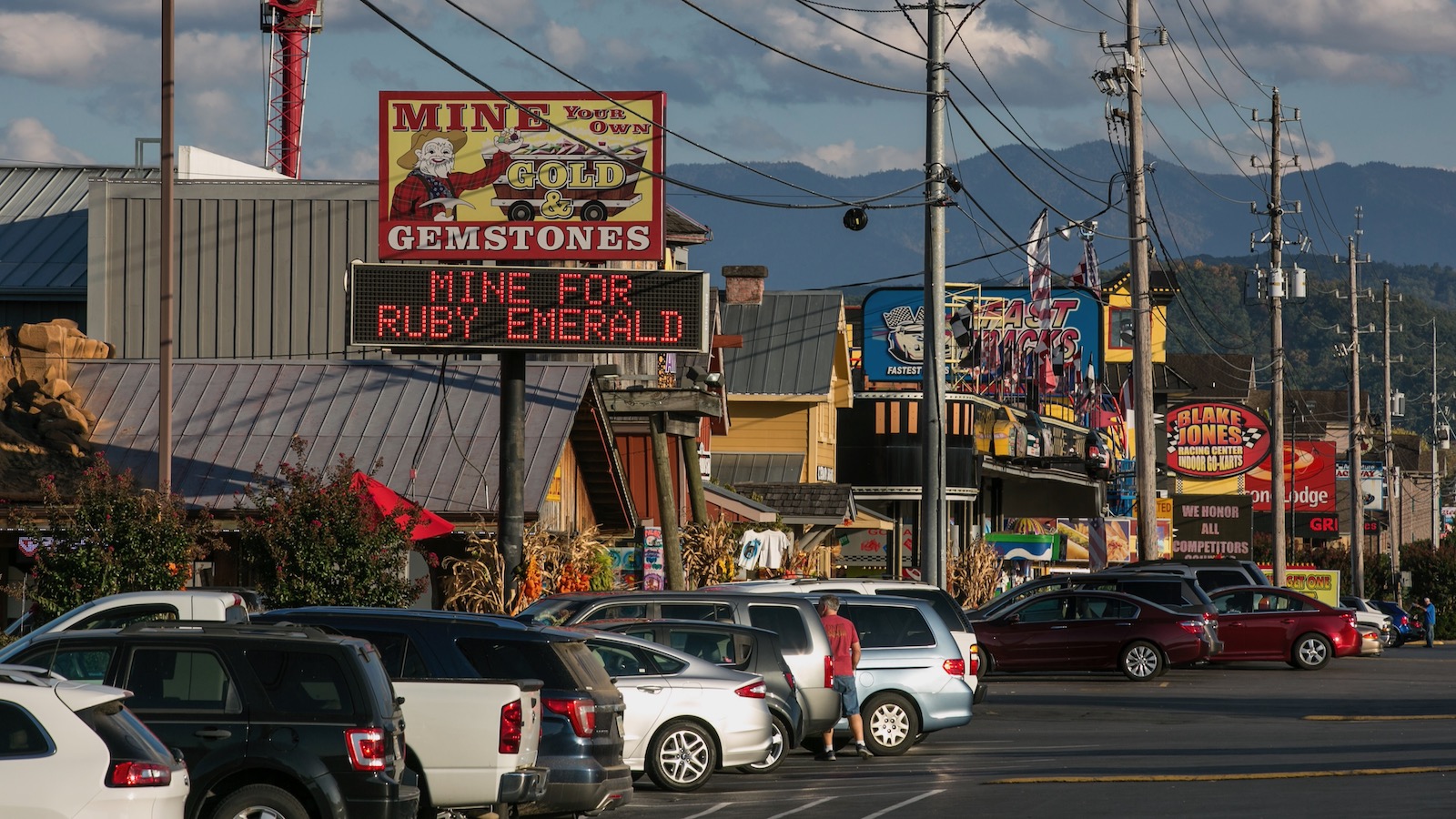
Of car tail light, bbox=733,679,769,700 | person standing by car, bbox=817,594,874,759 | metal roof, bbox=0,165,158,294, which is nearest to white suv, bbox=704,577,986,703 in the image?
person standing by car, bbox=817,594,874,759

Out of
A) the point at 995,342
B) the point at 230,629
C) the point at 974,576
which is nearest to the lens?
the point at 230,629

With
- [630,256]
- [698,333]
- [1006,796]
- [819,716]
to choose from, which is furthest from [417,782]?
[630,256]

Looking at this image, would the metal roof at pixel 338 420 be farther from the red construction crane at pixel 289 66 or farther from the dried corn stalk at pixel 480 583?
the red construction crane at pixel 289 66

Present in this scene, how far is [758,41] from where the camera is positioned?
21.4 m

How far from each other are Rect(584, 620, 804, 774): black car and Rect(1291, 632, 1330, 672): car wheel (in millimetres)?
19682

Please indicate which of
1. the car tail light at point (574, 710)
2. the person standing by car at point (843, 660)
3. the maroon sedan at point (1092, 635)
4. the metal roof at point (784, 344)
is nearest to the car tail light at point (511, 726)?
the car tail light at point (574, 710)

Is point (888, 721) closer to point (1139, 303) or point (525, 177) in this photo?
point (525, 177)

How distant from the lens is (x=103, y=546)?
64.7 feet

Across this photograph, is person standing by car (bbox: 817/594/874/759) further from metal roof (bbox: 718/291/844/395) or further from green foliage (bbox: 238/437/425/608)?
metal roof (bbox: 718/291/844/395)

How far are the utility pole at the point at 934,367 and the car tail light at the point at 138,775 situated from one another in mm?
16202

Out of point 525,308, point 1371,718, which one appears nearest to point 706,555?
point 525,308

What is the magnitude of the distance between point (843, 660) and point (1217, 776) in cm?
390

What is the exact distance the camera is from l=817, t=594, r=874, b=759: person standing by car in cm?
1792

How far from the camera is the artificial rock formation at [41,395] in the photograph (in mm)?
26250
